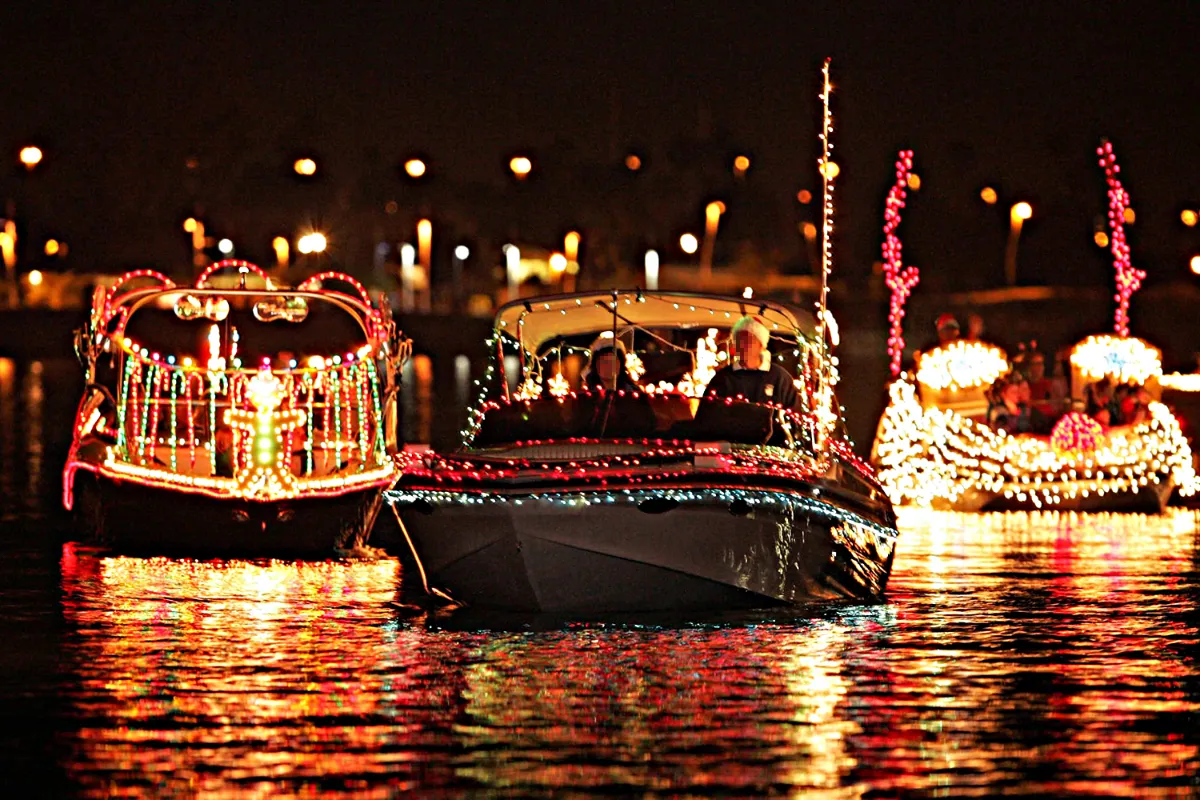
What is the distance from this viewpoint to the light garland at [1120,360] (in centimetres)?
2802

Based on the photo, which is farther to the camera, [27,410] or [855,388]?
[855,388]

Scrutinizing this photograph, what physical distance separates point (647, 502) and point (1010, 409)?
12538mm

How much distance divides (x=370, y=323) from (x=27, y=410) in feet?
127

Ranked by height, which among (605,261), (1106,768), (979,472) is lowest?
(1106,768)

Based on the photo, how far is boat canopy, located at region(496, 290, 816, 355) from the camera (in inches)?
736

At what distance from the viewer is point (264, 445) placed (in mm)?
21562

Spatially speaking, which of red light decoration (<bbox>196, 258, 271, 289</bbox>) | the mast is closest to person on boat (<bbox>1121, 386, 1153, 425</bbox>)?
the mast

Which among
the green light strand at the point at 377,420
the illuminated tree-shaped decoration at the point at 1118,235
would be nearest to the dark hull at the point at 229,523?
the green light strand at the point at 377,420

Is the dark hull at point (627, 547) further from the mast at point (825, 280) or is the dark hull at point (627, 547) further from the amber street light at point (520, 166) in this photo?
the amber street light at point (520, 166)

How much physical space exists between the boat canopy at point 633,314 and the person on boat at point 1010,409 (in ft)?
27.2

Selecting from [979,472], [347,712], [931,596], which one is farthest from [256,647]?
[979,472]

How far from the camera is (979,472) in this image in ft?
86.7

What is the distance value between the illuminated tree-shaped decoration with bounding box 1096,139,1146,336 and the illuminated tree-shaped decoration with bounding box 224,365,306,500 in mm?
15631

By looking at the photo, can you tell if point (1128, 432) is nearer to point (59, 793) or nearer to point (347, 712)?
point (347, 712)
